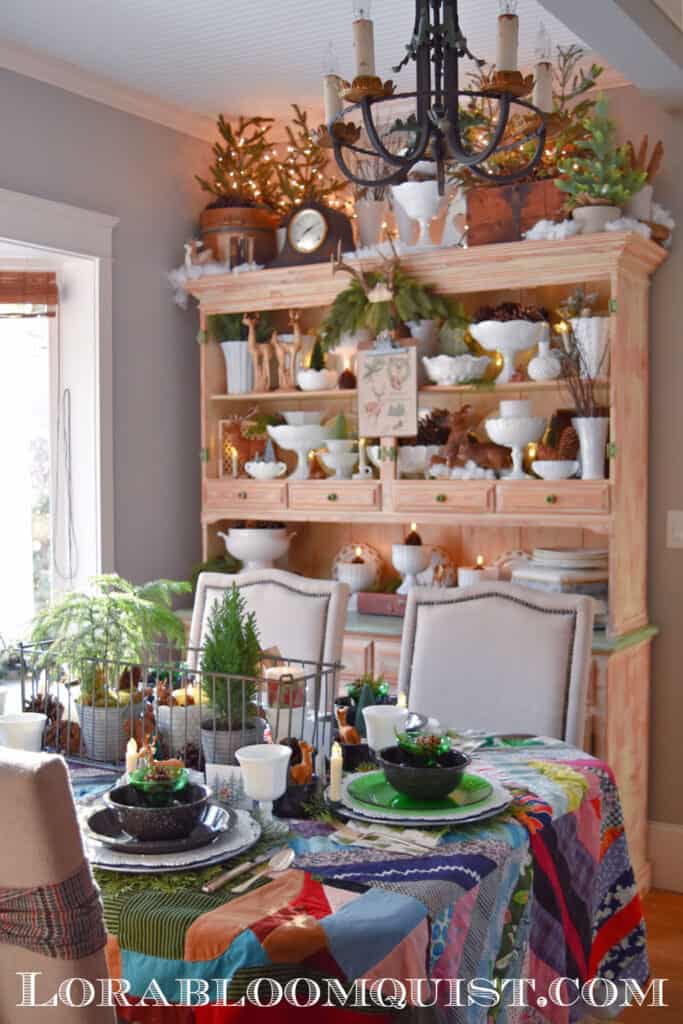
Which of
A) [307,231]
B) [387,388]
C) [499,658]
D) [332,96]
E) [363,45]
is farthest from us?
[307,231]

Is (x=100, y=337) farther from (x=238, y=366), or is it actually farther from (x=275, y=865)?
(x=275, y=865)

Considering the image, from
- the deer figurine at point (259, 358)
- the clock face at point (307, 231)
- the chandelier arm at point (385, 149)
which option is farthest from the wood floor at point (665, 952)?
the clock face at point (307, 231)

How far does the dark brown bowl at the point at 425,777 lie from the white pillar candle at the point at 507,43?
1201mm

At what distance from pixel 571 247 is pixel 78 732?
2091 mm

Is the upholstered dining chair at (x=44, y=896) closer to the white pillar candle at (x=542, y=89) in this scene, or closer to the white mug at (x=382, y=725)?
the white mug at (x=382, y=725)

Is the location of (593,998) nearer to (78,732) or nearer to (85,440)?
(78,732)

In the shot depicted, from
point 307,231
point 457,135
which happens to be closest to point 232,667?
point 457,135

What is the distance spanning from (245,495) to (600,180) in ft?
5.27

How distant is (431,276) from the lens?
3672 millimetres

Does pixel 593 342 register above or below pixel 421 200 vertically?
below

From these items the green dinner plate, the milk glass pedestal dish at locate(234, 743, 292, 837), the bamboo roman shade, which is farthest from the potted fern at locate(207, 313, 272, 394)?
the milk glass pedestal dish at locate(234, 743, 292, 837)

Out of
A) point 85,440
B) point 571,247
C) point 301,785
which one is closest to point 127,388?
point 85,440

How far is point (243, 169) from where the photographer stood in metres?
4.17

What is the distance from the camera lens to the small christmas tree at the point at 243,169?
162 inches
